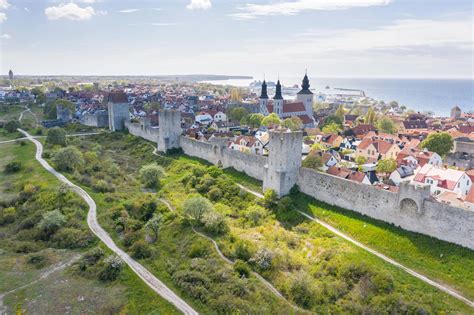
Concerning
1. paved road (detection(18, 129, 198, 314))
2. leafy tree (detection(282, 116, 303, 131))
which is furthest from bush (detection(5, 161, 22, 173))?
leafy tree (detection(282, 116, 303, 131))

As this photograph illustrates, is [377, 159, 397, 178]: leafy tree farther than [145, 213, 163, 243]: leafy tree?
Yes


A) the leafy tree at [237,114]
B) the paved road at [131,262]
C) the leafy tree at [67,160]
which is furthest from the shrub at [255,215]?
the leafy tree at [237,114]

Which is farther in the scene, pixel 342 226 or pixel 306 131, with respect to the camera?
pixel 306 131

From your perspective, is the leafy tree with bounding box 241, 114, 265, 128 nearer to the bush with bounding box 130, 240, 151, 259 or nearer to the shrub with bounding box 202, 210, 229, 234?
the shrub with bounding box 202, 210, 229, 234

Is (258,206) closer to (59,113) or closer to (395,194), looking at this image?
(395,194)

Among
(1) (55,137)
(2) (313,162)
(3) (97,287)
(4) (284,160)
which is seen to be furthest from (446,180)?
(1) (55,137)

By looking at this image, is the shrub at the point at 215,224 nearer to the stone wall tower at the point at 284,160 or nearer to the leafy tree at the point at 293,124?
the stone wall tower at the point at 284,160

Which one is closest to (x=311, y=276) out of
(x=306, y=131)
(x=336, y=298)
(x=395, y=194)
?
(x=336, y=298)
